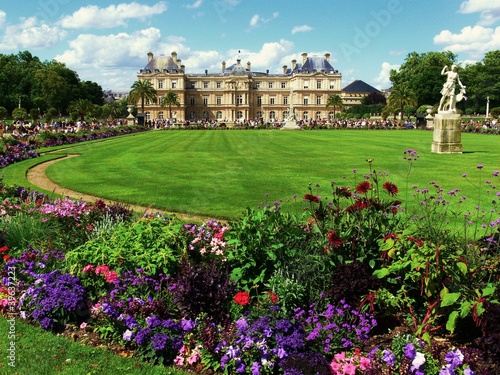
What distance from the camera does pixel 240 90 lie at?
109 metres

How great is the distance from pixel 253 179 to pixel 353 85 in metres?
138

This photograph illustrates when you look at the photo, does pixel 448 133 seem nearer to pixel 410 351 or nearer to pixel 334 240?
pixel 334 240

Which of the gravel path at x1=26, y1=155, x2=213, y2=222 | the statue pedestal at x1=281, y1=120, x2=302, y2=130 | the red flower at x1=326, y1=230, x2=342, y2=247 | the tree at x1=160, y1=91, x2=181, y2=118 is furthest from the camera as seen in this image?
the tree at x1=160, y1=91, x2=181, y2=118

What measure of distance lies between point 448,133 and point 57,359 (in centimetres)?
1828

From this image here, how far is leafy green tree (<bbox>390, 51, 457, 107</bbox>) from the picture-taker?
7731 centimetres

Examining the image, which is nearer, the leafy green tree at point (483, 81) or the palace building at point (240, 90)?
the leafy green tree at point (483, 81)

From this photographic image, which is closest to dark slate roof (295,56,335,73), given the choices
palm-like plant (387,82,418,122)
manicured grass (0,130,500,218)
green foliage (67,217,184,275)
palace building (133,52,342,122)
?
palace building (133,52,342,122)

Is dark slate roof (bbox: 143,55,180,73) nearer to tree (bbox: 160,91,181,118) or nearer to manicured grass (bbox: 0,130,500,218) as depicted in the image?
tree (bbox: 160,91,181,118)

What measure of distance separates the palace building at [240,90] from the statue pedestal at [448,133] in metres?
85.5

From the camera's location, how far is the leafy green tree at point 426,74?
7731cm

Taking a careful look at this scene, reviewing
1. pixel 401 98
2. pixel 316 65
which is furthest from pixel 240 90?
pixel 401 98

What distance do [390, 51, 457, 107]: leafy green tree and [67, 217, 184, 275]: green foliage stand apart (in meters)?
73.5

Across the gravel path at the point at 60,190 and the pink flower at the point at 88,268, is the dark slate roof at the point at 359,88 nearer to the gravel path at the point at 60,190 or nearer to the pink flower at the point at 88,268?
the gravel path at the point at 60,190

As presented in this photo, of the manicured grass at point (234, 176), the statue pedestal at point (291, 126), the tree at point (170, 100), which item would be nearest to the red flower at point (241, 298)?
the manicured grass at point (234, 176)
